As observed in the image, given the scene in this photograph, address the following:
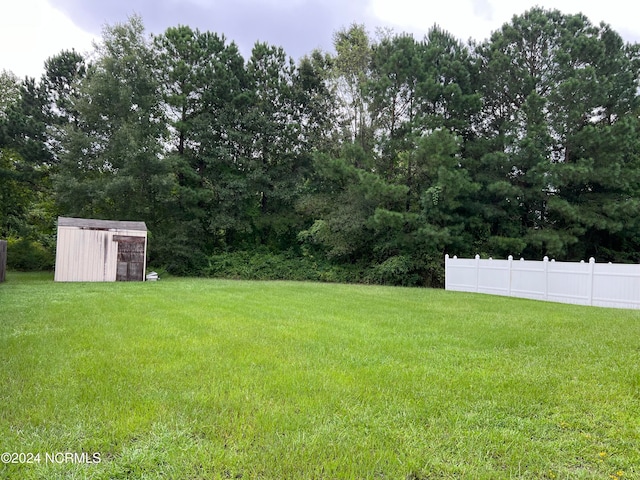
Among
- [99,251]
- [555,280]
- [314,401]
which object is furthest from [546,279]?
[99,251]

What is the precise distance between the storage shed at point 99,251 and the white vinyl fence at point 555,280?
11506 millimetres

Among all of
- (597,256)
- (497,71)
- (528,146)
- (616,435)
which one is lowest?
(616,435)

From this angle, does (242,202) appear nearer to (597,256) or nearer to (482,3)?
(482,3)

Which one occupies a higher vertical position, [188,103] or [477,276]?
[188,103]

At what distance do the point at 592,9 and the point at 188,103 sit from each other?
62.2 ft

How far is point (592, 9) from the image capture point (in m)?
16.8

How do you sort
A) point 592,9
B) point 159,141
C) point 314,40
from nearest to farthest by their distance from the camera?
1. point 592,9
2. point 159,141
3. point 314,40

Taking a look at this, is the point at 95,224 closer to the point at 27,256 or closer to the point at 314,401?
the point at 27,256

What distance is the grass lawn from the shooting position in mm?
2074

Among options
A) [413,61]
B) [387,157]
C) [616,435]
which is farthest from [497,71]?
[616,435]

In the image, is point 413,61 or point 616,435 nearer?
point 616,435

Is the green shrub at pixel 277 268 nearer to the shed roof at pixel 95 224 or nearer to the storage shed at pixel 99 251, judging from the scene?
the storage shed at pixel 99 251

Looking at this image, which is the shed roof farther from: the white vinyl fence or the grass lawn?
the white vinyl fence

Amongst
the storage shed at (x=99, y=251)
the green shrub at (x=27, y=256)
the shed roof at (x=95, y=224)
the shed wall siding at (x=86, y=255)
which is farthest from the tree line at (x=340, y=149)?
the shed wall siding at (x=86, y=255)
